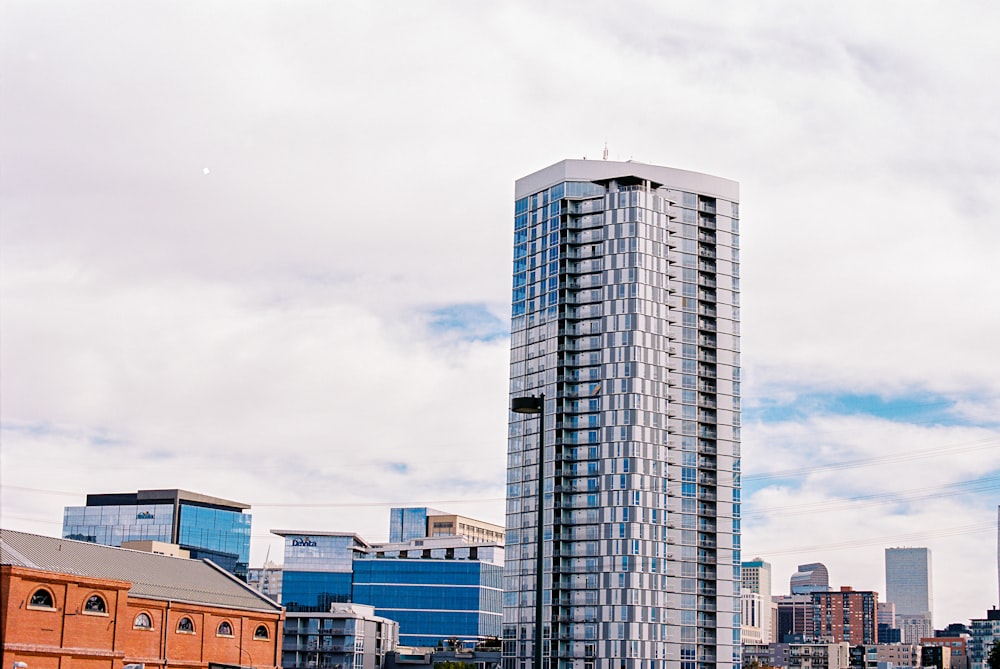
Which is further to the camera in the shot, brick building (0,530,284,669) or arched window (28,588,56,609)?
arched window (28,588,56,609)

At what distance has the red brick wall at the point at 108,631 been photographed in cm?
9275

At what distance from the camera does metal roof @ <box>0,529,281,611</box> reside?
97.6 meters

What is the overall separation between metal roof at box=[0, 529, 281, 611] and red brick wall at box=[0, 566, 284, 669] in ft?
3.48

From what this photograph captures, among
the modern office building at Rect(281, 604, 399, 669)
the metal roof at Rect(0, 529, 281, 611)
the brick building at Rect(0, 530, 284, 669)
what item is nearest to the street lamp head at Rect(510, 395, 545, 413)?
the brick building at Rect(0, 530, 284, 669)

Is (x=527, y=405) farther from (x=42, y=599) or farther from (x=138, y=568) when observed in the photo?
(x=138, y=568)

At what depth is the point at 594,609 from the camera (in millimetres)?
179000

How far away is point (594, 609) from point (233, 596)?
72.0 metres

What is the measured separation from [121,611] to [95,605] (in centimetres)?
265

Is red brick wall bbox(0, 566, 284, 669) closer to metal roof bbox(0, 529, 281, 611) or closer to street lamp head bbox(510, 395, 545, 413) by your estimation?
metal roof bbox(0, 529, 281, 611)

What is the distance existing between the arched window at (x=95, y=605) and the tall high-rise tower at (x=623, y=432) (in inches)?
3485

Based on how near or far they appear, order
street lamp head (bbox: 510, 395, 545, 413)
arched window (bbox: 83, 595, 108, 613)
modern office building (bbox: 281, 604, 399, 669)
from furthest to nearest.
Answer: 1. modern office building (bbox: 281, 604, 399, 669)
2. arched window (bbox: 83, 595, 108, 613)
3. street lamp head (bbox: 510, 395, 545, 413)

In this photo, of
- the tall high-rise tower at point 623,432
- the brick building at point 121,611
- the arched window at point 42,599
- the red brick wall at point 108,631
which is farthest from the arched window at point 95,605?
the tall high-rise tower at point 623,432

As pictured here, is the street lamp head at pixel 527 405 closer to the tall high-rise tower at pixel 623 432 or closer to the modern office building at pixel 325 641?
the tall high-rise tower at pixel 623 432

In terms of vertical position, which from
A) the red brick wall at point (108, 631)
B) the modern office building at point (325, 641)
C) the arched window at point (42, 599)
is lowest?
the modern office building at point (325, 641)
